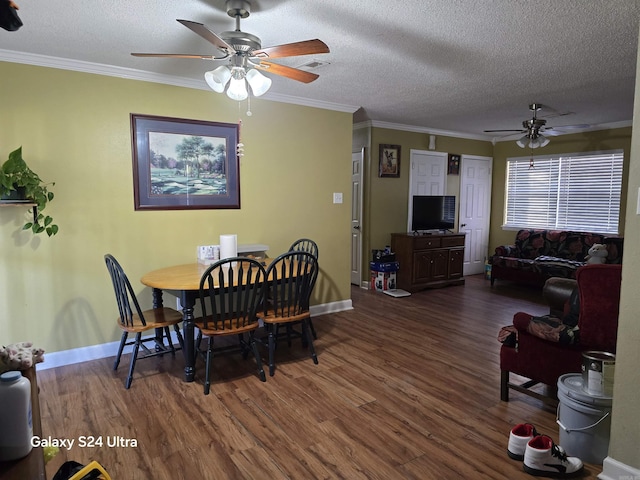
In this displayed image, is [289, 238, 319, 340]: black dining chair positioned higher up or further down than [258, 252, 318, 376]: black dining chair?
higher up

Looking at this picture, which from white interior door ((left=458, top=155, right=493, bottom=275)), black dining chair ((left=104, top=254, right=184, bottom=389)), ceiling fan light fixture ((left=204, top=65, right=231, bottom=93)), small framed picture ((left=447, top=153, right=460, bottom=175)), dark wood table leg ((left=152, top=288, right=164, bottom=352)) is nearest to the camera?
ceiling fan light fixture ((left=204, top=65, right=231, bottom=93))

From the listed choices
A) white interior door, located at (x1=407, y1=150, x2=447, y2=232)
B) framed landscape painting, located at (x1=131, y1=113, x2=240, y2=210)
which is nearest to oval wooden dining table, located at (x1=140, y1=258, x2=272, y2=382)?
framed landscape painting, located at (x1=131, y1=113, x2=240, y2=210)

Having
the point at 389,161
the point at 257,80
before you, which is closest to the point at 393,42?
the point at 257,80

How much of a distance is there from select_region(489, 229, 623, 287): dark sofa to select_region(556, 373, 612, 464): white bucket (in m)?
3.68

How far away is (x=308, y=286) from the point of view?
3.24 m

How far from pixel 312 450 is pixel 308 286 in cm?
128

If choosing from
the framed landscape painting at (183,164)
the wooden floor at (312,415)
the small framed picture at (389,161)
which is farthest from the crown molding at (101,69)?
the wooden floor at (312,415)

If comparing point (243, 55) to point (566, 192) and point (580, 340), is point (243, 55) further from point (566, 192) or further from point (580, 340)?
point (566, 192)

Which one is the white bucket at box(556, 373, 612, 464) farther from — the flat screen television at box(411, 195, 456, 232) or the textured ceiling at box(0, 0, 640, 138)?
the flat screen television at box(411, 195, 456, 232)

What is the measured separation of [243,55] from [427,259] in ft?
14.0

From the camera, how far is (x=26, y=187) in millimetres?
2859

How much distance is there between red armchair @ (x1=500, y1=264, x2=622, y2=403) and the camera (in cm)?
213

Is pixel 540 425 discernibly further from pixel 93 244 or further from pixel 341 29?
pixel 93 244

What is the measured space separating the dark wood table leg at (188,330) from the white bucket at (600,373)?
7.93 ft
